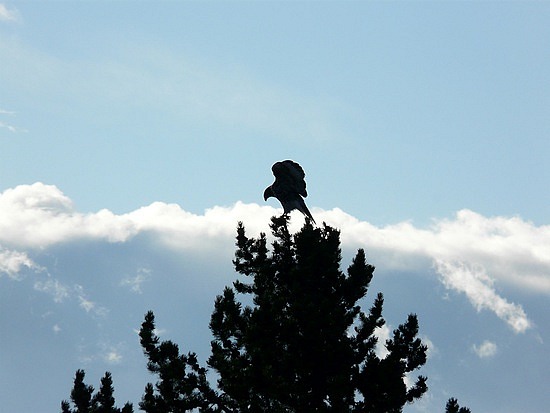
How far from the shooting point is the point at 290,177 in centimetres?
2627

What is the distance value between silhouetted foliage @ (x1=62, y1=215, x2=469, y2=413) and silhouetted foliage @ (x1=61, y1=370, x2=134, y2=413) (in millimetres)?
3501

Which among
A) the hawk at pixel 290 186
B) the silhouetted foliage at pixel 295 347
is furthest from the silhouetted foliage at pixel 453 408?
the hawk at pixel 290 186

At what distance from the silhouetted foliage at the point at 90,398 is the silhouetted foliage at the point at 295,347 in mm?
3501

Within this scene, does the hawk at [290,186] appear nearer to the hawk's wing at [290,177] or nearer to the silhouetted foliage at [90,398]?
the hawk's wing at [290,177]

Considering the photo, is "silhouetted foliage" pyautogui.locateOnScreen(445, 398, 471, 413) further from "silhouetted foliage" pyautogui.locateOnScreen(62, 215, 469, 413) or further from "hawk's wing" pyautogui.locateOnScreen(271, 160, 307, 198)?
"hawk's wing" pyautogui.locateOnScreen(271, 160, 307, 198)

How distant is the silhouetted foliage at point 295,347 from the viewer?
75.8 ft

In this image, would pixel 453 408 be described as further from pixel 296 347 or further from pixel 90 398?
pixel 90 398

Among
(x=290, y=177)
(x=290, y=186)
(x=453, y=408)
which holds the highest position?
(x=290, y=177)

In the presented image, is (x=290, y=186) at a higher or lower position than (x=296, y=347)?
higher

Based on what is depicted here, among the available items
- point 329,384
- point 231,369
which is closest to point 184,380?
point 231,369

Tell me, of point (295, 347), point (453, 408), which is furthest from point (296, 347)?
point (453, 408)

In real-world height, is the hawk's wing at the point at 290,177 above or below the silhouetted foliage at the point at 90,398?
above

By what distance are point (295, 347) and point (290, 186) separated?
5585 millimetres

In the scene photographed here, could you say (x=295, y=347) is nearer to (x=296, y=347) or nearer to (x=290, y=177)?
(x=296, y=347)
